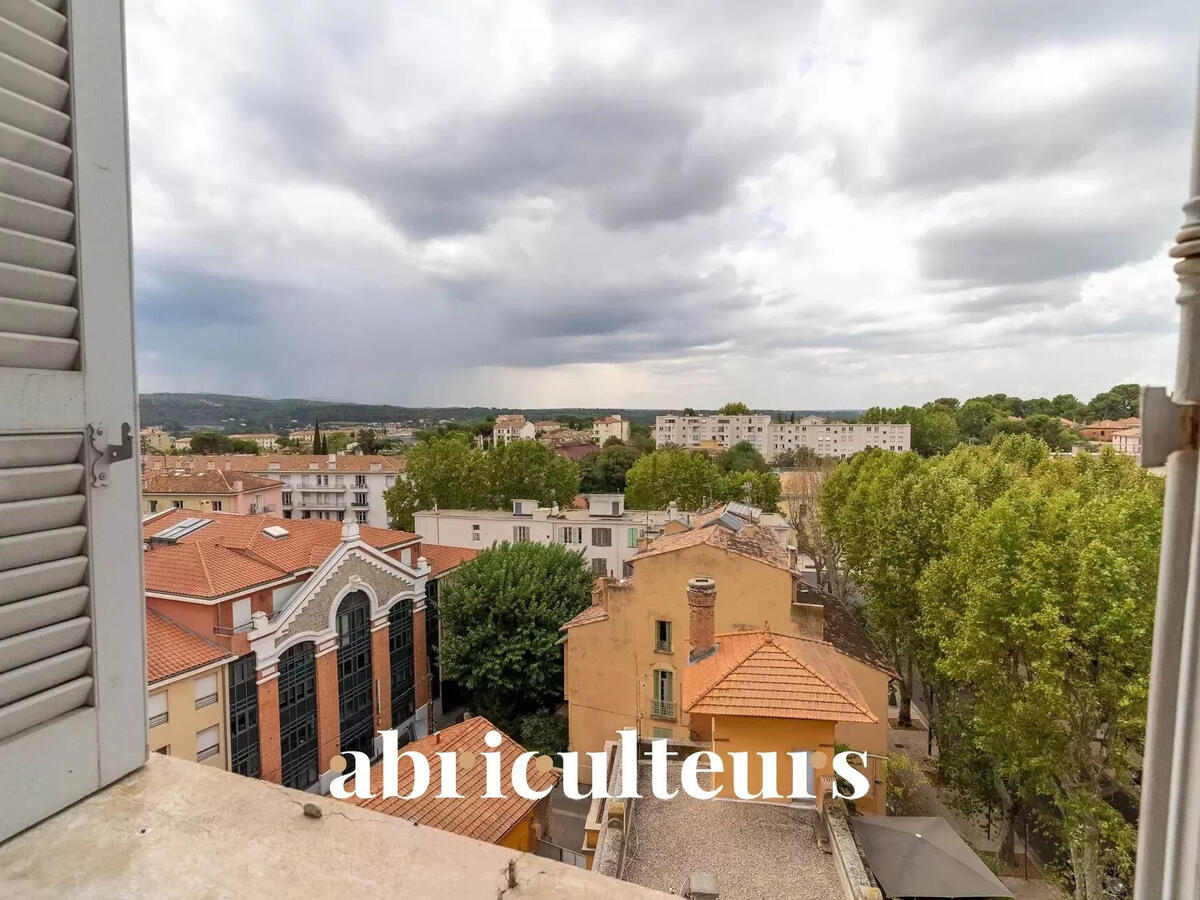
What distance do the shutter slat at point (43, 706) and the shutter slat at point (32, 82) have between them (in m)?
1.24

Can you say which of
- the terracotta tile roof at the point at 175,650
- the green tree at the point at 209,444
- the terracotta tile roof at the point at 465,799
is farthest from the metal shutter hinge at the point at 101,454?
the green tree at the point at 209,444

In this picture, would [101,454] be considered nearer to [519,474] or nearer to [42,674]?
[42,674]

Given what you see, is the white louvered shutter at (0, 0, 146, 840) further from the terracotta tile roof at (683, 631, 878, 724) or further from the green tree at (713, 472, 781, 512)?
the green tree at (713, 472, 781, 512)

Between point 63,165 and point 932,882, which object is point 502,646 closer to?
point 932,882

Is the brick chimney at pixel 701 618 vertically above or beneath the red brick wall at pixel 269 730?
above

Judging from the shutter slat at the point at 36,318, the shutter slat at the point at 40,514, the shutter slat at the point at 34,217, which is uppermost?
the shutter slat at the point at 34,217

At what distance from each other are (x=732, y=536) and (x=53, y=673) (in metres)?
11.5

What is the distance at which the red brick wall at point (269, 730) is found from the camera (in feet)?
38.0

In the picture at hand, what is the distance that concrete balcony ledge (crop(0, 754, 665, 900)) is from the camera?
117cm

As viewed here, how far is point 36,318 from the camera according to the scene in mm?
1338

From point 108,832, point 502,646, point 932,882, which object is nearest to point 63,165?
point 108,832

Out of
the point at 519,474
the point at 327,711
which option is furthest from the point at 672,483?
the point at 327,711

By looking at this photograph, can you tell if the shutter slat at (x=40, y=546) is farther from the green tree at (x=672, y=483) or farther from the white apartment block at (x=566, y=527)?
the green tree at (x=672, y=483)

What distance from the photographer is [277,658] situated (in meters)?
11.9
